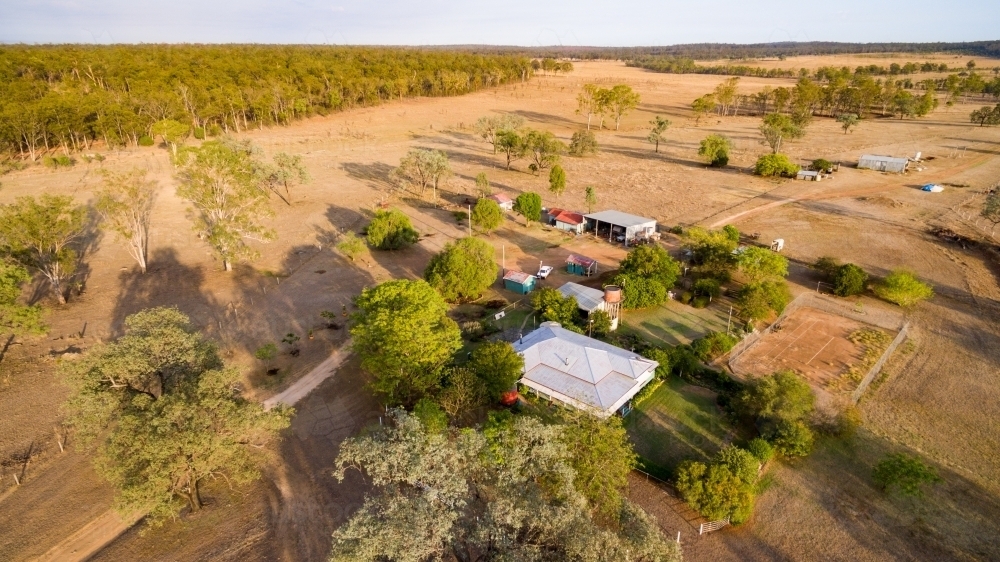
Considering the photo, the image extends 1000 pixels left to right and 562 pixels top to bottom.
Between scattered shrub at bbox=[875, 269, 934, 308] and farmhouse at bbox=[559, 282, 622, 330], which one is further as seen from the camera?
scattered shrub at bbox=[875, 269, 934, 308]

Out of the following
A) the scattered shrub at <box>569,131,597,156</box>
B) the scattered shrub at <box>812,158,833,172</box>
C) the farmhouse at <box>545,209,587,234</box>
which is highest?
the scattered shrub at <box>569,131,597,156</box>

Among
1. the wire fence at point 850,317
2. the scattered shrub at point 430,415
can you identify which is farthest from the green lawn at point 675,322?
the scattered shrub at point 430,415

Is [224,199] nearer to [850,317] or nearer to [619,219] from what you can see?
[619,219]

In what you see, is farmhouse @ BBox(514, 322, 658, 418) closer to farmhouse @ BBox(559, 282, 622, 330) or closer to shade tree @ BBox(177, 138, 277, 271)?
farmhouse @ BBox(559, 282, 622, 330)

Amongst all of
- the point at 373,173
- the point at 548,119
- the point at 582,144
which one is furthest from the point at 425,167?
the point at 548,119

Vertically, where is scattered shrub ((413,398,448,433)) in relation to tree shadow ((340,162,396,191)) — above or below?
below

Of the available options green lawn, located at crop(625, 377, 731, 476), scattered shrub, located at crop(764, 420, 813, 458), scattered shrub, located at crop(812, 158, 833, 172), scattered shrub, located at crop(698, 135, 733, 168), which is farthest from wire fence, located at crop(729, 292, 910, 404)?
scattered shrub, located at crop(698, 135, 733, 168)
